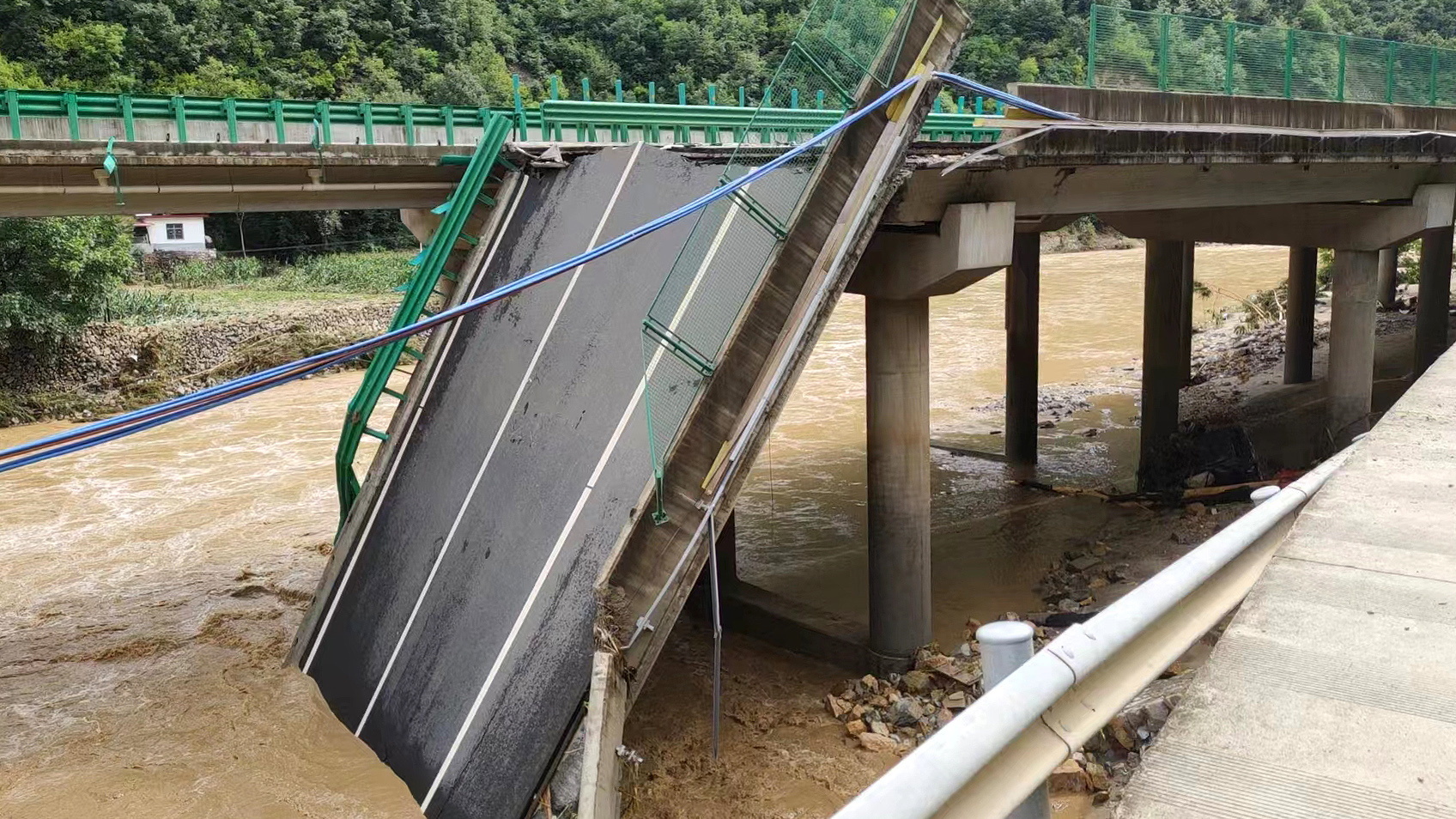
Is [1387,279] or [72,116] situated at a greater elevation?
[72,116]

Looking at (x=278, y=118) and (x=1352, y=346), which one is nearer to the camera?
(x=278, y=118)

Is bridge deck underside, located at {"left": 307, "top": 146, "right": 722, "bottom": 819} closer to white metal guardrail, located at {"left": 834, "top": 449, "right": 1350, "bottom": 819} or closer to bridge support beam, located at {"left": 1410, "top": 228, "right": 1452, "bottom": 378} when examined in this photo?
white metal guardrail, located at {"left": 834, "top": 449, "right": 1350, "bottom": 819}

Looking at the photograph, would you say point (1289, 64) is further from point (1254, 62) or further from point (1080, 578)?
point (1080, 578)

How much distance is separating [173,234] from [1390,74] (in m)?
50.8

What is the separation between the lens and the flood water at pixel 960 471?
14.3 meters

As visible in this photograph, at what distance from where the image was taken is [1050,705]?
207 centimetres

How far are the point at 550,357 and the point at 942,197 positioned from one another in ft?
13.3

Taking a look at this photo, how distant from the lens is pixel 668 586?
8.55m

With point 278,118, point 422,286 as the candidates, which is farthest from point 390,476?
point 278,118

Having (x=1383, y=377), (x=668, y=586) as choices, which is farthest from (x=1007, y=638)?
(x=1383, y=377)

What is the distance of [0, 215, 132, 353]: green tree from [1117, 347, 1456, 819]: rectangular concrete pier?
99.5 ft

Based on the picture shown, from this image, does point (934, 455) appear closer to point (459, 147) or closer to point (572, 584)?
point (459, 147)

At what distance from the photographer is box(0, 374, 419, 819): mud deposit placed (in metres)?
9.94

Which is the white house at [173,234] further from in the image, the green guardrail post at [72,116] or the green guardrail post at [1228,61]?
the green guardrail post at [1228,61]
